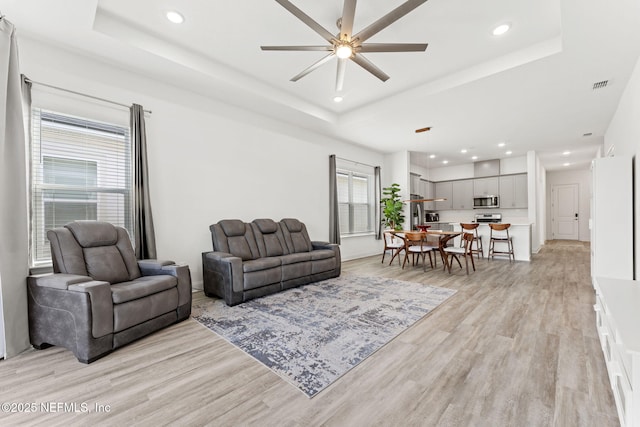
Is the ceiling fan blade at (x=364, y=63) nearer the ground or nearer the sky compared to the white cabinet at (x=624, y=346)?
nearer the sky

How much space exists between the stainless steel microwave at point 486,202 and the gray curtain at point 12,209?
9.50m

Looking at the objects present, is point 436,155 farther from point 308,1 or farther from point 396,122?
point 308,1

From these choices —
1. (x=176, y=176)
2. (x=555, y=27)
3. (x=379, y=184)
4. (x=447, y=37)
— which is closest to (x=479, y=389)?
(x=447, y=37)

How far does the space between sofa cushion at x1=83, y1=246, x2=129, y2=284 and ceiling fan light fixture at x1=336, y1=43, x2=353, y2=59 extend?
3.02m

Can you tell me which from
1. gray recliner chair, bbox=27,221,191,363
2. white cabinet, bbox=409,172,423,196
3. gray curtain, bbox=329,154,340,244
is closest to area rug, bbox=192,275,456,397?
gray recliner chair, bbox=27,221,191,363

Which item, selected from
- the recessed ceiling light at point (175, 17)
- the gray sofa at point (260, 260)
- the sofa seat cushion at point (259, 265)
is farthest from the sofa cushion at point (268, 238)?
the recessed ceiling light at point (175, 17)

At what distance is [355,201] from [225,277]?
434cm

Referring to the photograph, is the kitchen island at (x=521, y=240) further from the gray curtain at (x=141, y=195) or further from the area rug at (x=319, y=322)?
the gray curtain at (x=141, y=195)

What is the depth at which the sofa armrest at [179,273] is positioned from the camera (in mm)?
2773

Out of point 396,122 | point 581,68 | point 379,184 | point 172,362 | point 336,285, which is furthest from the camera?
point 379,184

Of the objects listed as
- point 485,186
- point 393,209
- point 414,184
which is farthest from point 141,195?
point 485,186

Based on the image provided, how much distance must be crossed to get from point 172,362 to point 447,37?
4030 mm

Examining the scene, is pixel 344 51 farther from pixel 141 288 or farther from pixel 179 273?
pixel 141 288

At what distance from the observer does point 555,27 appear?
277 cm
